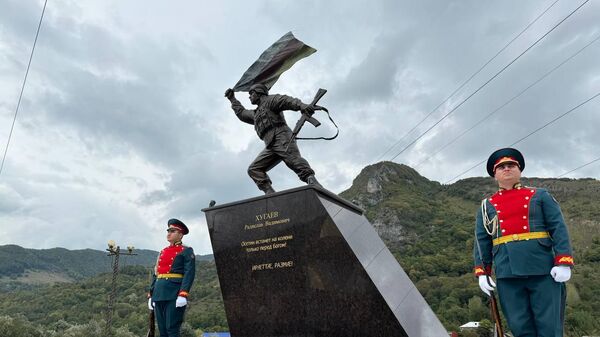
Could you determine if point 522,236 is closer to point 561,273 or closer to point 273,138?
point 561,273

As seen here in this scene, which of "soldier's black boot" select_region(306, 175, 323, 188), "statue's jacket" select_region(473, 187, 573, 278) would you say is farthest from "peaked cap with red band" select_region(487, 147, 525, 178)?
"soldier's black boot" select_region(306, 175, 323, 188)

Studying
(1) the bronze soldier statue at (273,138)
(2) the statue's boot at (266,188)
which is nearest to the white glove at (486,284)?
(1) the bronze soldier statue at (273,138)

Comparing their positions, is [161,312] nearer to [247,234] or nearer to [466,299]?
[247,234]

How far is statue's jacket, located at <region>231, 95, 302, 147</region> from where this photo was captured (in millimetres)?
6238

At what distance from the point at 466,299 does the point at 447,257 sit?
8.14 m

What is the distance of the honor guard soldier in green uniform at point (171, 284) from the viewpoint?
5.66m

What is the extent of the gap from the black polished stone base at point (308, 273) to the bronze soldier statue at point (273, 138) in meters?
0.66

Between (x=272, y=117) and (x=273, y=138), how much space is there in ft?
1.06

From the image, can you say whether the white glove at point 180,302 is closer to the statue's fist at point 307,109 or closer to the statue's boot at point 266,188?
the statue's boot at point 266,188

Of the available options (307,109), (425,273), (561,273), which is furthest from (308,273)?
(425,273)

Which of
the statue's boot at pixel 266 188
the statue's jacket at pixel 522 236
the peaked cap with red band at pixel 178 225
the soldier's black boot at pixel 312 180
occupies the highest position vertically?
the statue's boot at pixel 266 188

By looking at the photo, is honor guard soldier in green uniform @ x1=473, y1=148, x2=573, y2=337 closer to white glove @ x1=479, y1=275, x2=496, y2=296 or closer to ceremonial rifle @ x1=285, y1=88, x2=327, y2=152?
white glove @ x1=479, y1=275, x2=496, y2=296

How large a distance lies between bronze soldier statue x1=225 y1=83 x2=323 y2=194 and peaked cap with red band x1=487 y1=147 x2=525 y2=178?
2507 millimetres

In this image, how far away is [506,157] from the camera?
3.94m
